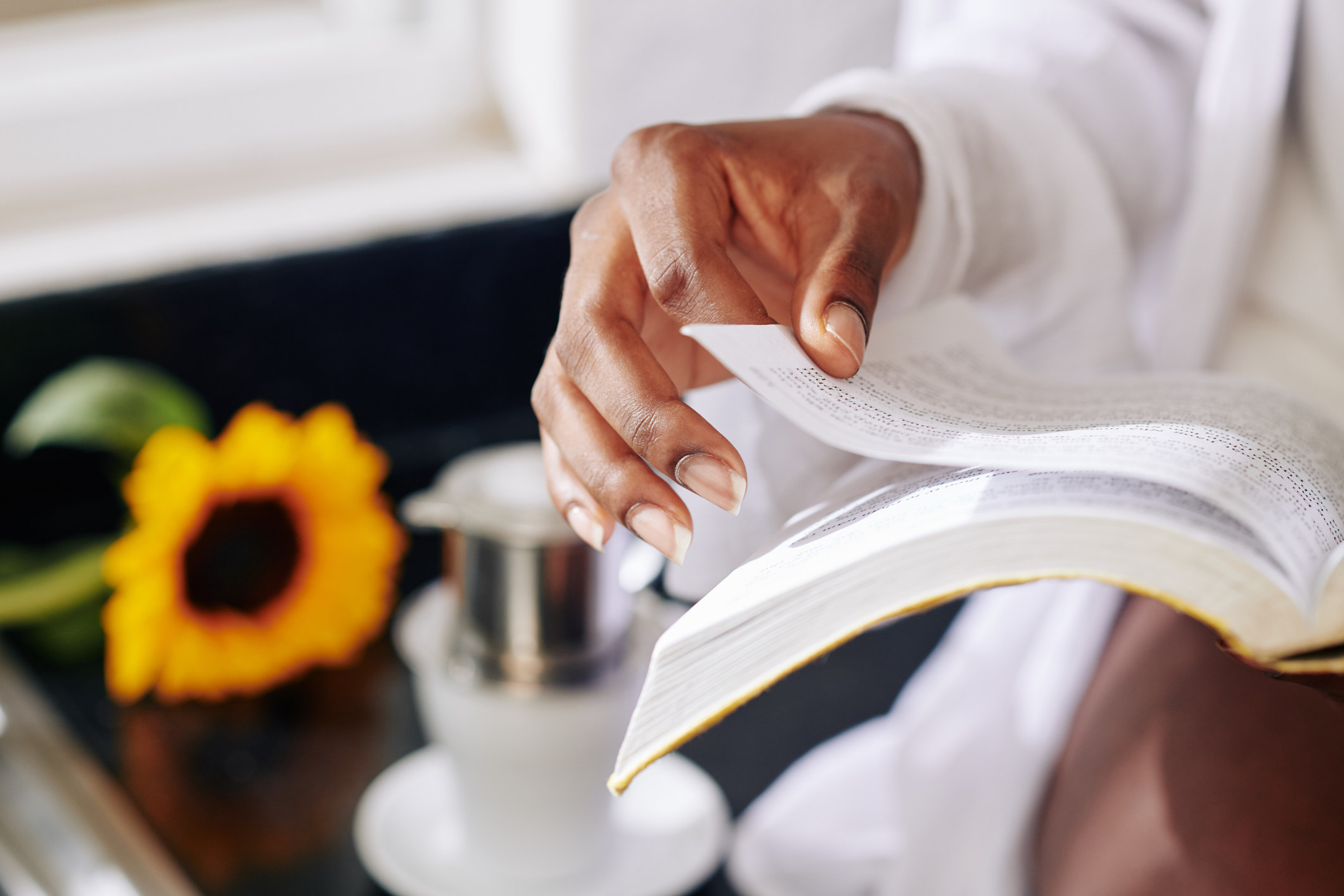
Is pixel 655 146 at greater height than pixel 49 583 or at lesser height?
greater

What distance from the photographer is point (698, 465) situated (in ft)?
1.05

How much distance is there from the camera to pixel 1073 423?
0.35m

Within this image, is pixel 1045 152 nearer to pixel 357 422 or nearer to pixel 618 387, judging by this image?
pixel 618 387

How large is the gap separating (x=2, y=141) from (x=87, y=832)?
19.3 inches

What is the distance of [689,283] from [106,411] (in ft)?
1.70

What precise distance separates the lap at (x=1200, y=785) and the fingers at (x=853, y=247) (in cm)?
23

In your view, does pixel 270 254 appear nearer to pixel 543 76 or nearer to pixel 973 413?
pixel 543 76

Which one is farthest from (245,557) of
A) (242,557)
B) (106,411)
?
(106,411)

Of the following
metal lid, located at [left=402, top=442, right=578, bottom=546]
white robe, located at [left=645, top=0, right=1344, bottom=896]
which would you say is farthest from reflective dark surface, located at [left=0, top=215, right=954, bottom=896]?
metal lid, located at [left=402, top=442, right=578, bottom=546]

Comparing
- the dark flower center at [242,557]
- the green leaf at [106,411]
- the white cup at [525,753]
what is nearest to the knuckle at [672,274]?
the white cup at [525,753]

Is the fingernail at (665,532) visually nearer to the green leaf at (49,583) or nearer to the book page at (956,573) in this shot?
the book page at (956,573)

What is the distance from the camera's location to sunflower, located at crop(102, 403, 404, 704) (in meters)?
0.62

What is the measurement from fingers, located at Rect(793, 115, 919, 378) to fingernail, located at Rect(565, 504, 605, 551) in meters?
0.09

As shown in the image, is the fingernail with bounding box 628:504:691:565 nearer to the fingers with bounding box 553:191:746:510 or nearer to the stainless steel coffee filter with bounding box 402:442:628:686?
the fingers with bounding box 553:191:746:510
